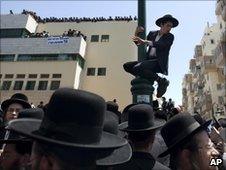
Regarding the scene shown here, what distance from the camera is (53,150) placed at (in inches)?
69.2

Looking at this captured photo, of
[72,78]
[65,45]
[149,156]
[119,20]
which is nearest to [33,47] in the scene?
[65,45]

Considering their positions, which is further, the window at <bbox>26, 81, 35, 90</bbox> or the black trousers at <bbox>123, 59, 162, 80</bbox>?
the window at <bbox>26, 81, 35, 90</bbox>

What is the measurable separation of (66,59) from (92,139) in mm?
40716

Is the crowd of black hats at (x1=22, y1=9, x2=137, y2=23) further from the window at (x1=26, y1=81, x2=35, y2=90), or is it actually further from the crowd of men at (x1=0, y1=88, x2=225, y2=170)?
the crowd of men at (x1=0, y1=88, x2=225, y2=170)

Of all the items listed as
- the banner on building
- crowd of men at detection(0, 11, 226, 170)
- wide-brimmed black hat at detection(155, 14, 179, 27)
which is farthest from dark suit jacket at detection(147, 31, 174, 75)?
the banner on building

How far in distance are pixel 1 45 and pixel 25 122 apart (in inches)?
1763

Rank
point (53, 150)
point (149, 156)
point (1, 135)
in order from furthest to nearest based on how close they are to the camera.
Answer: point (1, 135), point (149, 156), point (53, 150)

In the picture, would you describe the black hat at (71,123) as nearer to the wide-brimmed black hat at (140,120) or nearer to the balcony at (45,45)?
the wide-brimmed black hat at (140,120)

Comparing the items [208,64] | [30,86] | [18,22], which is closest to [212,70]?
[208,64]

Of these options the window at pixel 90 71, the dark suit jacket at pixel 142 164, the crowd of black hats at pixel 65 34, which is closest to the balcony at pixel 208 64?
the window at pixel 90 71

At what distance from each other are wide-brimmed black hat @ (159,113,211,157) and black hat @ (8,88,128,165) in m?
0.83

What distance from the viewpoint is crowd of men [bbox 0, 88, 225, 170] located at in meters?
1.78

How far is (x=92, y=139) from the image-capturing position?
73.7 inches

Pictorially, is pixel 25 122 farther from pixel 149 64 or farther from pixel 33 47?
pixel 33 47
